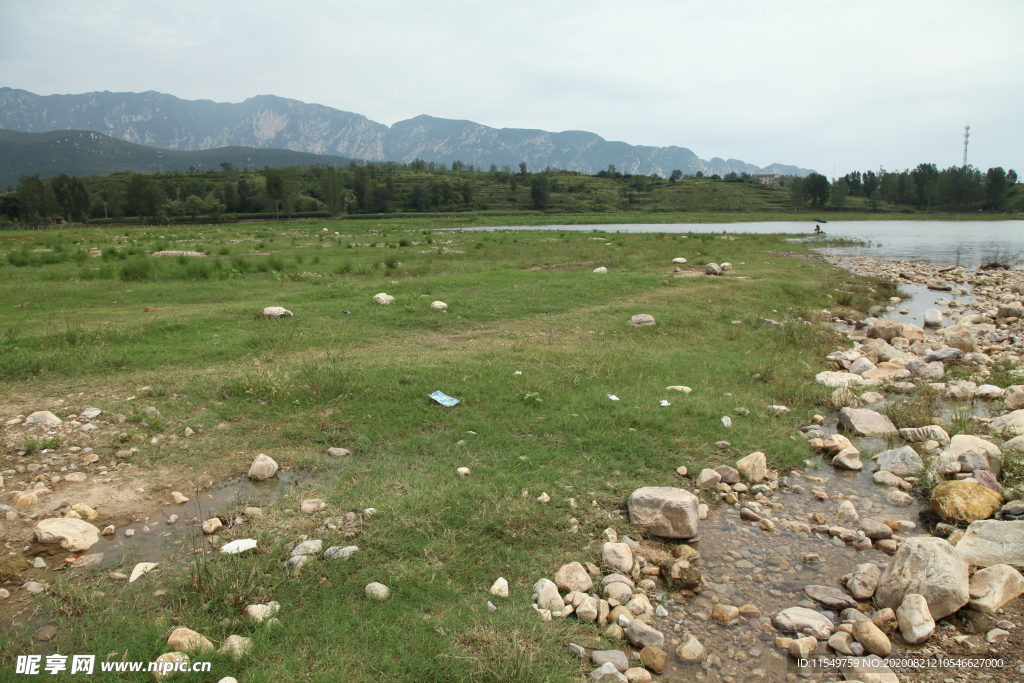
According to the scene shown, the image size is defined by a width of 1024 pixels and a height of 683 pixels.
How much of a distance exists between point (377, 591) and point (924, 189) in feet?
473

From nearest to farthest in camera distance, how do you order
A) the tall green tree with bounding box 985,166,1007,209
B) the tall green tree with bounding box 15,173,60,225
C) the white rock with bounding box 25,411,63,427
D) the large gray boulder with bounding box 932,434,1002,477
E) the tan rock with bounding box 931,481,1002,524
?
the tan rock with bounding box 931,481,1002,524 → the large gray boulder with bounding box 932,434,1002,477 → the white rock with bounding box 25,411,63,427 → the tall green tree with bounding box 15,173,60,225 → the tall green tree with bounding box 985,166,1007,209

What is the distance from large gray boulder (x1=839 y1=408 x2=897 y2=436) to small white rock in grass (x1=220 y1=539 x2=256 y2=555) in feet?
25.7

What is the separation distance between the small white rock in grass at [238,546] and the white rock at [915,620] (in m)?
5.12

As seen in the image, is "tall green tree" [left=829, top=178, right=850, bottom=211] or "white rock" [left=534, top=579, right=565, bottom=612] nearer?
"white rock" [left=534, top=579, right=565, bottom=612]

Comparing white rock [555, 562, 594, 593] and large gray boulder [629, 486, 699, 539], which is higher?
large gray boulder [629, 486, 699, 539]

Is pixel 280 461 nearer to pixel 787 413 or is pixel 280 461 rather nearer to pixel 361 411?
pixel 361 411

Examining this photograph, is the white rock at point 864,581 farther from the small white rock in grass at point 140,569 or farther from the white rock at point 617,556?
the small white rock in grass at point 140,569

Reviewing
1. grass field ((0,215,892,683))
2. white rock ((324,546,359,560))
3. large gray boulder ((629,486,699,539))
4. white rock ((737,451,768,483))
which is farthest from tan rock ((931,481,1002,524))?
white rock ((324,546,359,560))

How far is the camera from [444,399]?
775 cm

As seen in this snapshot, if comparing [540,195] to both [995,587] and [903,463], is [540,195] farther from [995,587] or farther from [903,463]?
[995,587]

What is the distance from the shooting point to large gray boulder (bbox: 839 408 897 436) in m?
7.59

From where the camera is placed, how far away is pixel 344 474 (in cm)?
585

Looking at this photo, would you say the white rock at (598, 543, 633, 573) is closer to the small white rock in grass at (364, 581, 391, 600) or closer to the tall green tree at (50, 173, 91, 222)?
the small white rock in grass at (364, 581, 391, 600)

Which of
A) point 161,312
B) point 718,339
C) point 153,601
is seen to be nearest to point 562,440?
point 153,601
